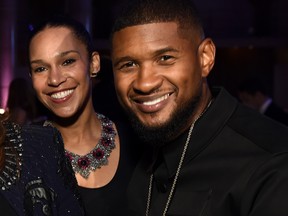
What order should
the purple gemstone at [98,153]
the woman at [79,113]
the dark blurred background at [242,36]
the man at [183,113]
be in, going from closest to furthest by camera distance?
1. the man at [183,113]
2. the woman at [79,113]
3. the purple gemstone at [98,153]
4. the dark blurred background at [242,36]

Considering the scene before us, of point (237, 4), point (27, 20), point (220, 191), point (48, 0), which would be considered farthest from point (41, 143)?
point (237, 4)

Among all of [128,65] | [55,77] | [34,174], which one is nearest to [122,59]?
[128,65]

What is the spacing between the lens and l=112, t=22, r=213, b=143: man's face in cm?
120

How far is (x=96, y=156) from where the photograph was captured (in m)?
1.92

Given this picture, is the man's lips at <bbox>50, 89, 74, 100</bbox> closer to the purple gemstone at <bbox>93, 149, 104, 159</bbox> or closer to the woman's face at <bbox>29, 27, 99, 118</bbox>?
the woman's face at <bbox>29, 27, 99, 118</bbox>

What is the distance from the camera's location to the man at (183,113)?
113 centimetres

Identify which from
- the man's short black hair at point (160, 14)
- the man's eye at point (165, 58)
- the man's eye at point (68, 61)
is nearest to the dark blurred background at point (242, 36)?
the man's eye at point (68, 61)

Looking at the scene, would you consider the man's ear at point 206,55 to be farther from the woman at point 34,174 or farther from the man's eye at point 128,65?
the woman at point 34,174

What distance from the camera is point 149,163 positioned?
60.5 inches

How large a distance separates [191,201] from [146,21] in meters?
0.50

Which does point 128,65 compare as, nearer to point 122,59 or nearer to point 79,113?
point 122,59

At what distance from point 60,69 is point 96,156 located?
0.40m

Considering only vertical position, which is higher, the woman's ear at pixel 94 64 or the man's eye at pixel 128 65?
the man's eye at pixel 128 65

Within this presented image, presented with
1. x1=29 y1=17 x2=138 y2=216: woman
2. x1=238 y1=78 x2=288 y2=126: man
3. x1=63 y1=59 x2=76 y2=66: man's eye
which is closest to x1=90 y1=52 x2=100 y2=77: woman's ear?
x1=29 y1=17 x2=138 y2=216: woman
